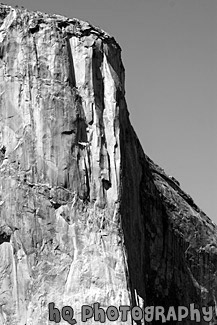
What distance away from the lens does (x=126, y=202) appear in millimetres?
33812

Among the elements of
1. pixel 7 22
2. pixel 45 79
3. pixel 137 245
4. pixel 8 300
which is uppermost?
pixel 7 22

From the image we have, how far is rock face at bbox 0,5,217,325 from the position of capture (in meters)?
31.0

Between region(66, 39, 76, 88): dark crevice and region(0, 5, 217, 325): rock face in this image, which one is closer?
region(0, 5, 217, 325): rock face

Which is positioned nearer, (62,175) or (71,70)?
(62,175)

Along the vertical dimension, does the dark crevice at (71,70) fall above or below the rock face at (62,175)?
above

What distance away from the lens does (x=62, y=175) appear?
31.8m

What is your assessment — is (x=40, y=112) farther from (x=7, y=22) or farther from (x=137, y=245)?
(x=137, y=245)

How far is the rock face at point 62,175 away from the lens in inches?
1222

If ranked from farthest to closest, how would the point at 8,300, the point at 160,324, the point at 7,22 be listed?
1. the point at 160,324
2. the point at 7,22
3. the point at 8,300

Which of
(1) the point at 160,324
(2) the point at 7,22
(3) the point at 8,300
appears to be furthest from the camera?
(1) the point at 160,324

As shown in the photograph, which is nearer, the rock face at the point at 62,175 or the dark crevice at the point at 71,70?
the rock face at the point at 62,175

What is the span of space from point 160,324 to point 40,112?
1376cm

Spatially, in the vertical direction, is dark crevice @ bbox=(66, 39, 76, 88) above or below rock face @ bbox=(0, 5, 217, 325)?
above

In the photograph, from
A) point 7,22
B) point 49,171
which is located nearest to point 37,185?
point 49,171
